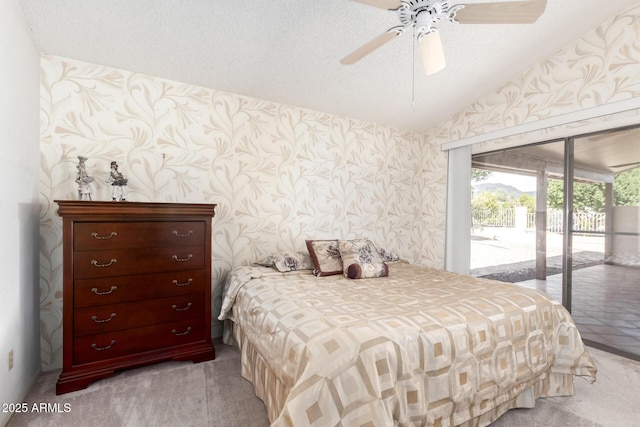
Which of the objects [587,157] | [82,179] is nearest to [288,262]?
[82,179]

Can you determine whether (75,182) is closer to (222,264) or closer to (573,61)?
(222,264)

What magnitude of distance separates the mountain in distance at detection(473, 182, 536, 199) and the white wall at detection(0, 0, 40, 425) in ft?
13.6

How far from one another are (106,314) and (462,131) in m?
3.84

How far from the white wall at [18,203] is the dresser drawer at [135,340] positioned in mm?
311

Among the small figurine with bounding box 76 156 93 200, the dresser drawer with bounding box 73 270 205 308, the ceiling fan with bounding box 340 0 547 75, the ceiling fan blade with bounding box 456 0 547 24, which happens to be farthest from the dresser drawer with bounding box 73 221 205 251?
the ceiling fan blade with bounding box 456 0 547 24

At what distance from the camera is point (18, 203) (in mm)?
1701

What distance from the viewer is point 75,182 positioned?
2.19 metres

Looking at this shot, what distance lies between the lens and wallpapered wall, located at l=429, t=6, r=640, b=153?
7.59 feet

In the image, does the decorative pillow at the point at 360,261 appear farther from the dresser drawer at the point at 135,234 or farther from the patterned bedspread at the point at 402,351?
the dresser drawer at the point at 135,234

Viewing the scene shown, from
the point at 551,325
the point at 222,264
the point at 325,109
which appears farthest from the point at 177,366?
the point at 325,109

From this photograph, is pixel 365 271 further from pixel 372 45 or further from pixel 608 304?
pixel 608 304

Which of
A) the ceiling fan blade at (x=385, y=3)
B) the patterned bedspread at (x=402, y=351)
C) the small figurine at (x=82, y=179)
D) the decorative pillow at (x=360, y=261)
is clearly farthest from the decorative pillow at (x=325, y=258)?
the ceiling fan blade at (x=385, y=3)

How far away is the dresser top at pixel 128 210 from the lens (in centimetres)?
176

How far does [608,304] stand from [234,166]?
3.68m
